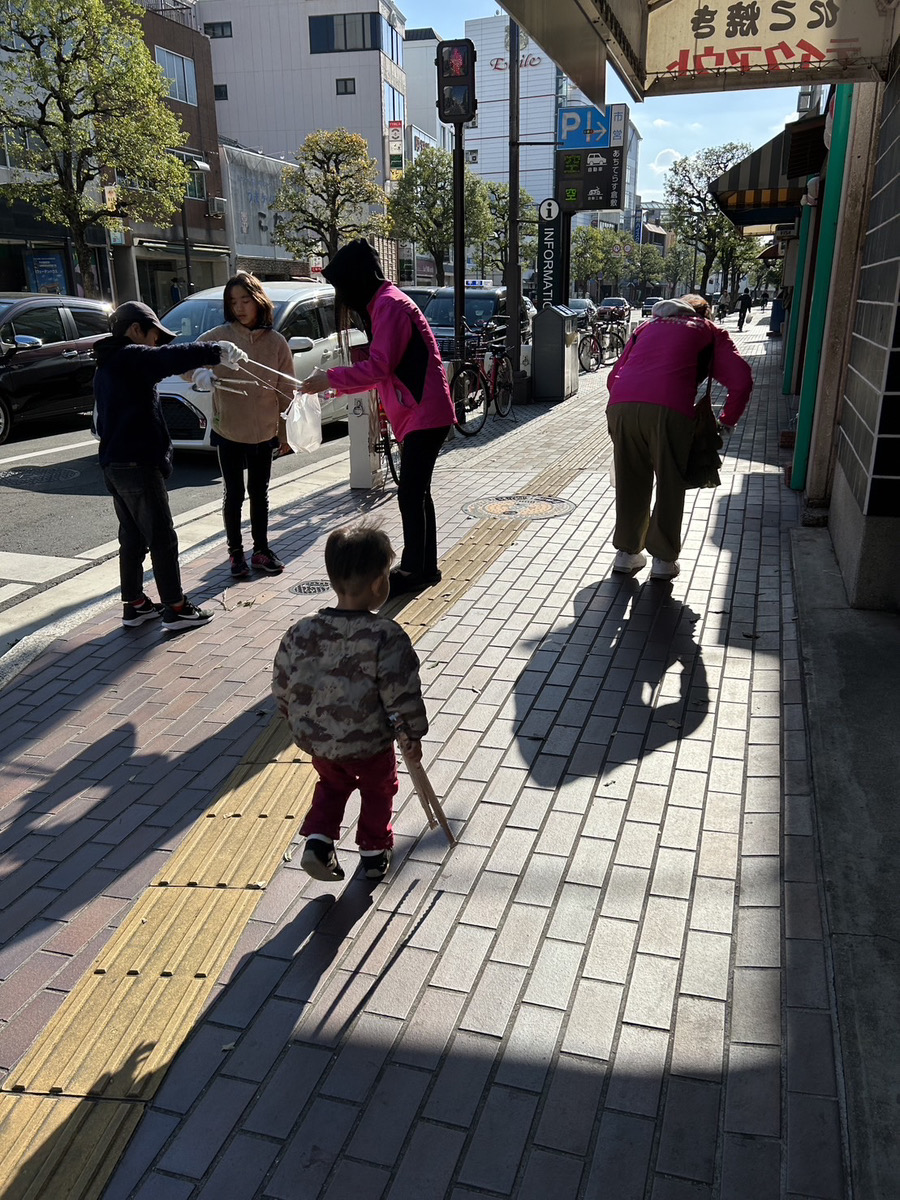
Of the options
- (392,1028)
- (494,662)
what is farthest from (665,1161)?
(494,662)

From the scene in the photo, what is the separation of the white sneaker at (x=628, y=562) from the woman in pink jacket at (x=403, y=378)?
1.18 meters

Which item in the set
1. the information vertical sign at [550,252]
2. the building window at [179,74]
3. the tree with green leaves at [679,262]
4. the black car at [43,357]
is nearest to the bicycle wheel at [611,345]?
the information vertical sign at [550,252]

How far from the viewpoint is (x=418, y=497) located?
5.60 m

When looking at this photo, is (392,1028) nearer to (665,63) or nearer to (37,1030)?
(37,1030)

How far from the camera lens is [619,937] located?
109 inches

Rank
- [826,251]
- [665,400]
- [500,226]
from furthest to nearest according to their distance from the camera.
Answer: [500,226]
[826,251]
[665,400]

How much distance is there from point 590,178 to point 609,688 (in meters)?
15.1

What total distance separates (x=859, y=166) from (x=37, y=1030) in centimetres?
672

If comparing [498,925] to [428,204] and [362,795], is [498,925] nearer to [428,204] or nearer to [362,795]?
[362,795]

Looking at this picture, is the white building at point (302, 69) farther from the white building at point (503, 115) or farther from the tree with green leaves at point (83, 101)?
the white building at point (503, 115)

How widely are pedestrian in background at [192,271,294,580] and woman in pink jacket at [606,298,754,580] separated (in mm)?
2118

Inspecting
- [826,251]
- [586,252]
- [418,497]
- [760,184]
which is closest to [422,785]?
[418,497]

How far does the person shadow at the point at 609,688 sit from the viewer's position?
12.7 feet

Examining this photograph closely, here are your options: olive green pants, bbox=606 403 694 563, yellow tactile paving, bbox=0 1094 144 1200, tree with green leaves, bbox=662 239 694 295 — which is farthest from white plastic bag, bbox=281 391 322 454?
tree with green leaves, bbox=662 239 694 295
